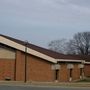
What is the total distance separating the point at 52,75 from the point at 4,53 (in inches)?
268

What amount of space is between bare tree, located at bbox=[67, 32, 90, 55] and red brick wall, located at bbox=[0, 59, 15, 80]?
73.8 metres

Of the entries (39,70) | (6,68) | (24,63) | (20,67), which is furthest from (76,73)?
(6,68)

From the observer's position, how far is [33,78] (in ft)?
174

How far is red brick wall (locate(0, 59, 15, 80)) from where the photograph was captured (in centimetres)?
5253

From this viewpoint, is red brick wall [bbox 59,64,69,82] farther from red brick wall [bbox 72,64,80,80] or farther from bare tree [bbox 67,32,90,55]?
bare tree [bbox 67,32,90,55]

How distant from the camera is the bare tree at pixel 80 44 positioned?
128 metres

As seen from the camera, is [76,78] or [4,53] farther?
[76,78]

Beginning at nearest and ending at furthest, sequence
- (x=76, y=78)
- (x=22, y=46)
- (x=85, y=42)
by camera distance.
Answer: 1. (x=22, y=46)
2. (x=76, y=78)
3. (x=85, y=42)

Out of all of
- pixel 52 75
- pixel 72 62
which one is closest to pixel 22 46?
pixel 52 75

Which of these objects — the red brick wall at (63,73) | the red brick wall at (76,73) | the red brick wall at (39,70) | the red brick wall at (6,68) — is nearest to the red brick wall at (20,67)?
the red brick wall at (6,68)

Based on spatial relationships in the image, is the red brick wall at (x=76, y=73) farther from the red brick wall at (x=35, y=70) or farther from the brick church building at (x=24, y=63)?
the red brick wall at (x=35, y=70)

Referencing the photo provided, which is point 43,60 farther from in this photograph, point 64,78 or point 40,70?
point 64,78

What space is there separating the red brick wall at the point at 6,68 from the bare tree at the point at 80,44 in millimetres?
73758

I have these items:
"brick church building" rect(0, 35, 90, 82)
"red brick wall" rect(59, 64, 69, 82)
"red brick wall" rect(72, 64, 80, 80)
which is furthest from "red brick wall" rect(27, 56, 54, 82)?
"red brick wall" rect(72, 64, 80, 80)
